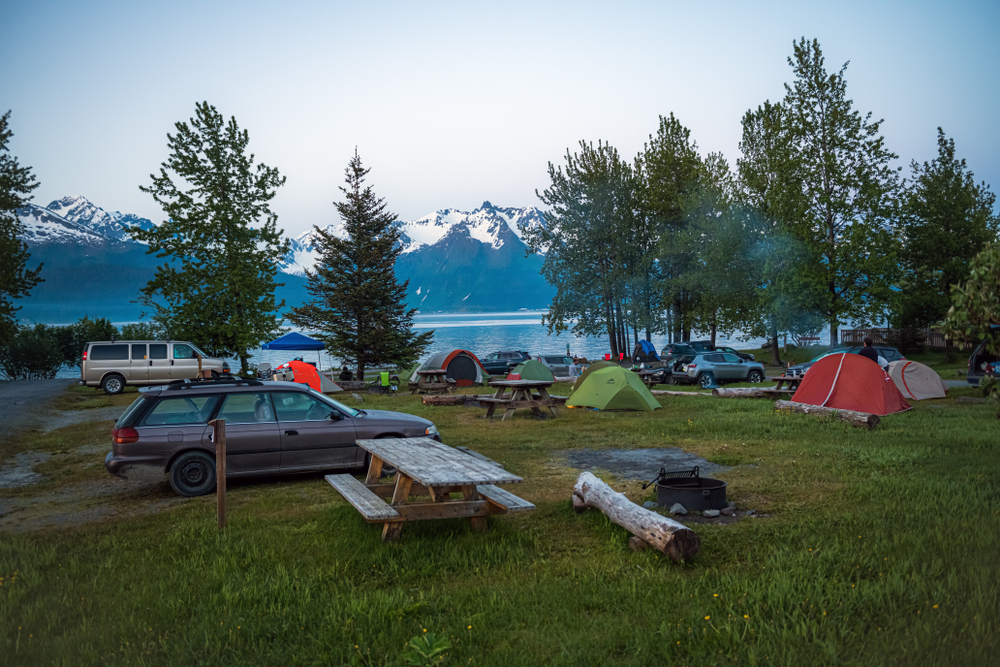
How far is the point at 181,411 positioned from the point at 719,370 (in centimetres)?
2172

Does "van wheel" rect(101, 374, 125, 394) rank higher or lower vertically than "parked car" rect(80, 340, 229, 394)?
lower

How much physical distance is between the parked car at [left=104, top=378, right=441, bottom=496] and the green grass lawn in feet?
1.76

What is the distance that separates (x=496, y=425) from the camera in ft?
50.5

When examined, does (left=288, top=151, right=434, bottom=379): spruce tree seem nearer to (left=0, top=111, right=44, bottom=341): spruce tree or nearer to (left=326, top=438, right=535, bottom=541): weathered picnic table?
(left=0, top=111, right=44, bottom=341): spruce tree

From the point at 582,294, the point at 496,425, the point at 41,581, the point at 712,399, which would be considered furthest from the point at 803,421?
the point at 582,294

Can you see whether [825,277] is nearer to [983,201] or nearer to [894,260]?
[894,260]

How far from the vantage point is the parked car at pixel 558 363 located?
32.7 m

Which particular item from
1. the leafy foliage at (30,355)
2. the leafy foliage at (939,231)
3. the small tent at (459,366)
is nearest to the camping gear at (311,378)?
the small tent at (459,366)

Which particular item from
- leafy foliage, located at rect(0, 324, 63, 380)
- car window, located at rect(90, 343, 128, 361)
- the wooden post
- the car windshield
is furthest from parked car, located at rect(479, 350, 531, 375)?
the wooden post

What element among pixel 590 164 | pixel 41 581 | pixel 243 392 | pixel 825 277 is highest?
pixel 590 164

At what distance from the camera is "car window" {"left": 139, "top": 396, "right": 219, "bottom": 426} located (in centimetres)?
862

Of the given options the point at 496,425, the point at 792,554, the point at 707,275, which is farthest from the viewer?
the point at 707,275

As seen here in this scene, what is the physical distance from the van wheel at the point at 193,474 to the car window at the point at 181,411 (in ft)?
1.62

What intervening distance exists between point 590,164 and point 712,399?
26.3 m
